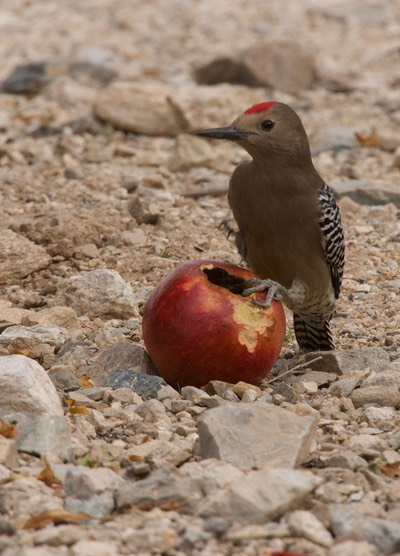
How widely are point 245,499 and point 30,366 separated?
1.43 metres

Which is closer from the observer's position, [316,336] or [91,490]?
[91,490]

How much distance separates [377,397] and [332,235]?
4.69 ft

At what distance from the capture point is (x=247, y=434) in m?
4.64

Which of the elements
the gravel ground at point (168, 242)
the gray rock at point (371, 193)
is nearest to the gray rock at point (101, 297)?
the gravel ground at point (168, 242)

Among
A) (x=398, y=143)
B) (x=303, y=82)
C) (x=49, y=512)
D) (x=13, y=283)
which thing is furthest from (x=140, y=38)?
(x=49, y=512)

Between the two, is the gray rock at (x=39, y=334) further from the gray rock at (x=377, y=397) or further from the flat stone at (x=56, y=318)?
the gray rock at (x=377, y=397)

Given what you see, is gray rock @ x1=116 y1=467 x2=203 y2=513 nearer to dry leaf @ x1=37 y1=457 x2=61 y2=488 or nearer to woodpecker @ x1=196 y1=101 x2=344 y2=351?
dry leaf @ x1=37 y1=457 x2=61 y2=488

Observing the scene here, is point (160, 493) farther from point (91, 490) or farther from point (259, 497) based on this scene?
point (259, 497)

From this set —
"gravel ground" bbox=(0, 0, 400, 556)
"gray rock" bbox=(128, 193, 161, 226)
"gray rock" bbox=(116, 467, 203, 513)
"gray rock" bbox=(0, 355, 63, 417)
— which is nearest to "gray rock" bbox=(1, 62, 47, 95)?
"gravel ground" bbox=(0, 0, 400, 556)

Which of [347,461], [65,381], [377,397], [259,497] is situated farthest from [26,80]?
[259,497]

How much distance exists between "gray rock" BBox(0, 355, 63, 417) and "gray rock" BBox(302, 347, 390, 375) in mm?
1771

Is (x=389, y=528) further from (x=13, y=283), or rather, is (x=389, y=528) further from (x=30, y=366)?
(x=13, y=283)

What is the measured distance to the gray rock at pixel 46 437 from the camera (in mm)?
4598

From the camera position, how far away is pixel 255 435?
4645 millimetres
